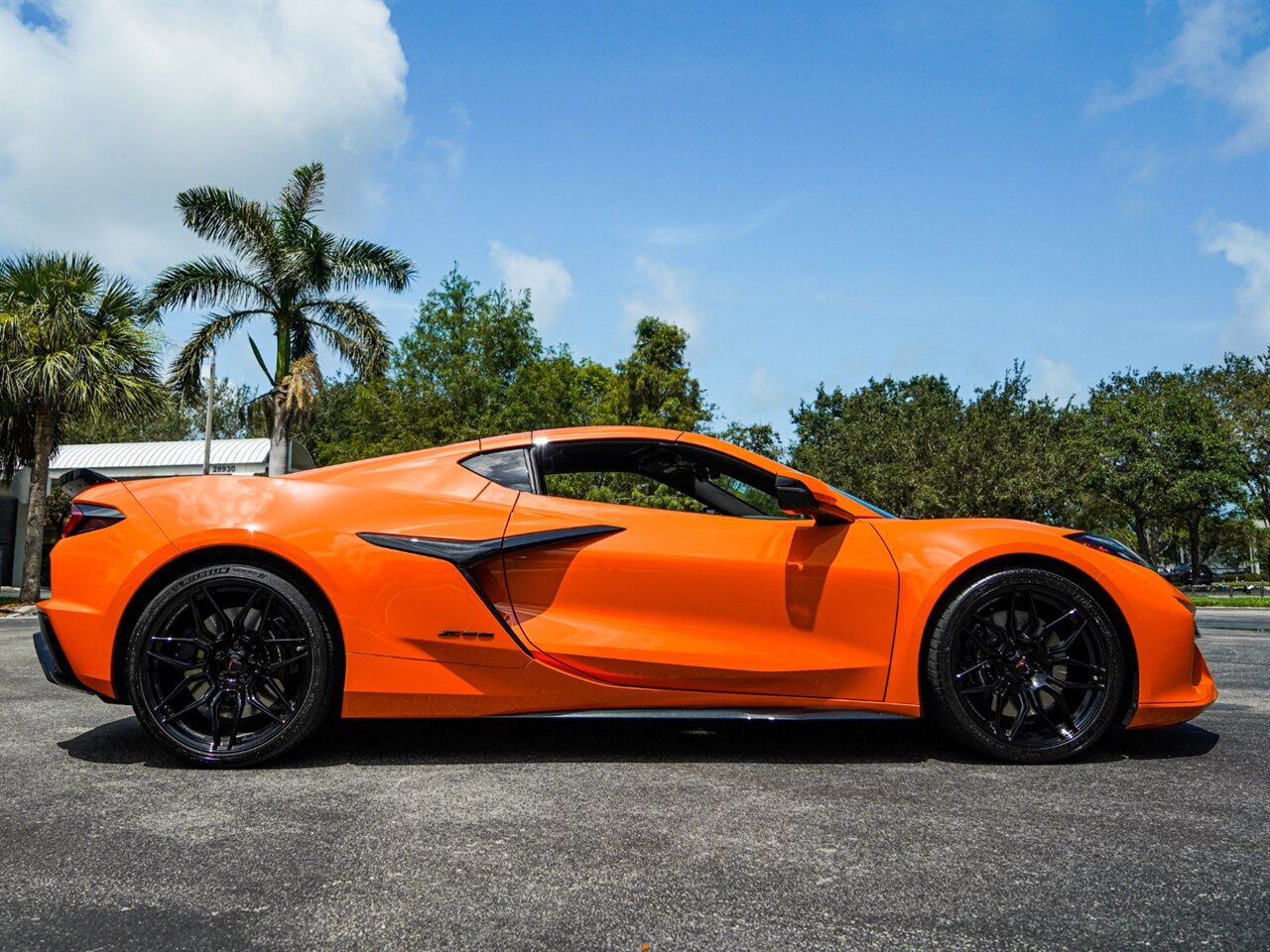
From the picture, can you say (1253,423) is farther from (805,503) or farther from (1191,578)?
(805,503)

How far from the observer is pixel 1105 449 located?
36.8 metres

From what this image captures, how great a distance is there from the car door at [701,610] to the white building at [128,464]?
2831cm

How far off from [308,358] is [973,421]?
19638 millimetres

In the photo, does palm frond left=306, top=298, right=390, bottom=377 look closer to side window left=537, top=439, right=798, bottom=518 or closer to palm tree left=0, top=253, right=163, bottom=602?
palm tree left=0, top=253, right=163, bottom=602

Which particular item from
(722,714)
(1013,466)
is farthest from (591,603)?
(1013,466)

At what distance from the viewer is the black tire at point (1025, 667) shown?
11.4ft

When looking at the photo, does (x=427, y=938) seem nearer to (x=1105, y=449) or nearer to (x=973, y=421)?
(x=973, y=421)

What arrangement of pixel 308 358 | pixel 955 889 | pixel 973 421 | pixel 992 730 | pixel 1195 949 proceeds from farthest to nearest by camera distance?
1. pixel 973 421
2. pixel 308 358
3. pixel 992 730
4. pixel 955 889
5. pixel 1195 949

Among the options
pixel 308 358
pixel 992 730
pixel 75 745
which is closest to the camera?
pixel 992 730

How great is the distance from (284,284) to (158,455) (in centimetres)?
1913

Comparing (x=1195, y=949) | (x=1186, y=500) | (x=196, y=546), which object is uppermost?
(x=1186, y=500)

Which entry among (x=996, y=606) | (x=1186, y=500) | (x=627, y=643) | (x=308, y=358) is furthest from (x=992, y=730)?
(x=1186, y=500)

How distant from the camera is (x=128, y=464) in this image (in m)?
34.8

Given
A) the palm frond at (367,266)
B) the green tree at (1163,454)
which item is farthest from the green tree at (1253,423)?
the palm frond at (367,266)
